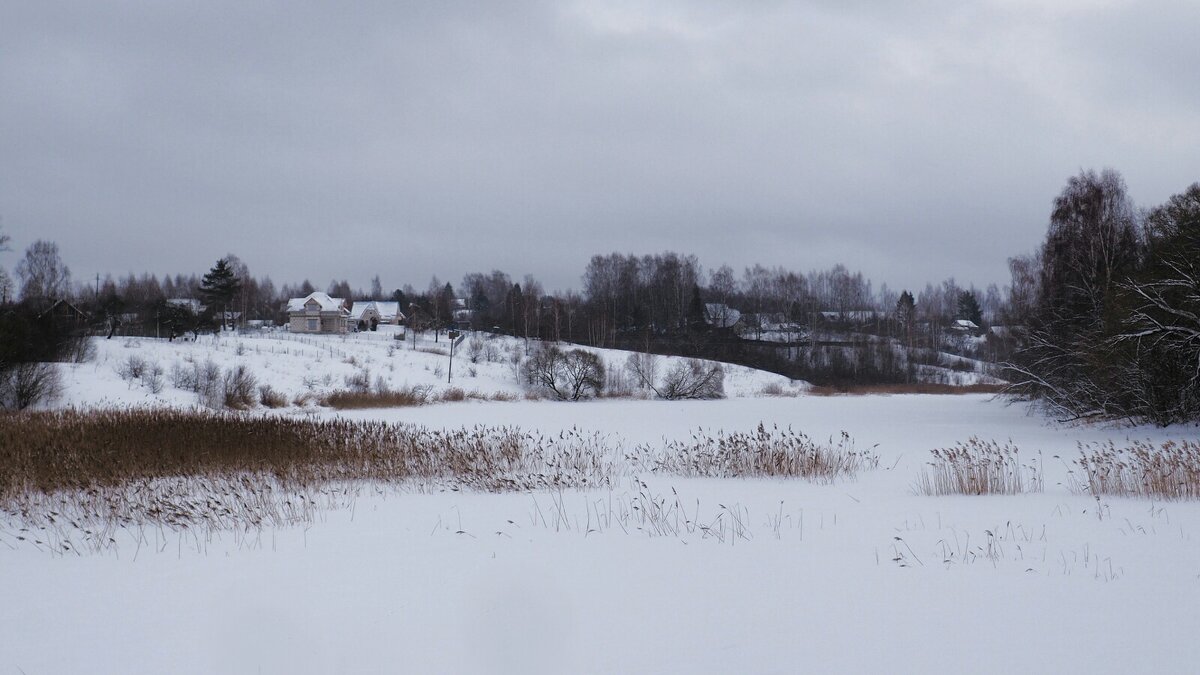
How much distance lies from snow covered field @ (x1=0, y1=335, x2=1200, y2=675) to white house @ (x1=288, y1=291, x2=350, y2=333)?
73.0m

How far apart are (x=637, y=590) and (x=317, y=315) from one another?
78297 mm

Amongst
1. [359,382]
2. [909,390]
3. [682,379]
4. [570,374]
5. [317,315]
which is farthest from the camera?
[317,315]

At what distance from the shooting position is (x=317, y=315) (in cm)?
7662

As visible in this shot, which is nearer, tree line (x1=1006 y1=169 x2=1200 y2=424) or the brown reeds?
tree line (x1=1006 y1=169 x2=1200 y2=424)

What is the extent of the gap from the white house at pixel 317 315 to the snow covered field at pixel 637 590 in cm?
7301

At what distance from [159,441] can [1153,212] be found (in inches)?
1068

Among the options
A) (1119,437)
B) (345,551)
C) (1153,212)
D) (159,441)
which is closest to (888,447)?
(1119,437)

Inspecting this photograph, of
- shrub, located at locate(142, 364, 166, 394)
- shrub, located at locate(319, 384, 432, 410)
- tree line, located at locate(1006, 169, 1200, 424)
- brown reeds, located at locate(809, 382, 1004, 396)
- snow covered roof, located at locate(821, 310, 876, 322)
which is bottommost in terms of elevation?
brown reeds, located at locate(809, 382, 1004, 396)

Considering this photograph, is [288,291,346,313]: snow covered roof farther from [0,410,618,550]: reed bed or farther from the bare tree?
[0,410,618,550]: reed bed

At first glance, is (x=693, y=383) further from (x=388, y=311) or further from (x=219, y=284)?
(x=388, y=311)

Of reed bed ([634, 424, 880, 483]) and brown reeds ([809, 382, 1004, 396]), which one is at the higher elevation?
reed bed ([634, 424, 880, 483])

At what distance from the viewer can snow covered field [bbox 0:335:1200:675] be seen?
425 cm

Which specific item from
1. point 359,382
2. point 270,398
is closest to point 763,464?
point 270,398

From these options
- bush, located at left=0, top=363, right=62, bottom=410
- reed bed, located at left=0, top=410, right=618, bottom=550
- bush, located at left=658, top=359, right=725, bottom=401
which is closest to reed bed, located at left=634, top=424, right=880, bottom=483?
reed bed, located at left=0, top=410, right=618, bottom=550
